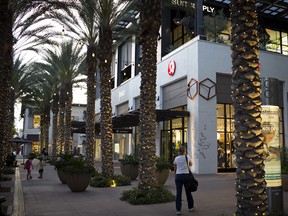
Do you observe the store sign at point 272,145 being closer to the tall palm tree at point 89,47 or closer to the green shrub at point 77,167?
the green shrub at point 77,167

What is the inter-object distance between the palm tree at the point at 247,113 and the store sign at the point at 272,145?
5.62ft

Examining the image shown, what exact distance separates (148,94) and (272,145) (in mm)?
5091

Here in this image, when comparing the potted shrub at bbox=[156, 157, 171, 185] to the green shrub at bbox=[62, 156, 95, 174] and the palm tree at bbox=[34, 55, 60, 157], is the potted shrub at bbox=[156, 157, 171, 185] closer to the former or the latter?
the green shrub at bbox=[62, 156, 95, 174]

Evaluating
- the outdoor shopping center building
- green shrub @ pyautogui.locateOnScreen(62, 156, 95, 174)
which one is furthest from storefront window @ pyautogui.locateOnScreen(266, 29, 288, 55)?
green shrub @ pyautogui.locateOnScreen(62, 156, 95, 174)

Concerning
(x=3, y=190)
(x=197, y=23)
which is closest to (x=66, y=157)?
(x=3, y=190)

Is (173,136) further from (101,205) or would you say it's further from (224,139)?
(101,205)

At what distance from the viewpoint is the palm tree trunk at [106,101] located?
16375 millimetres

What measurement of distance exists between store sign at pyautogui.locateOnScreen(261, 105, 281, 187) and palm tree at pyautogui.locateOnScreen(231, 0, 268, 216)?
5.62 ft

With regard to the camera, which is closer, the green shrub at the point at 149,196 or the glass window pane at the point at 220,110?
the green shrub at the point at 149,196

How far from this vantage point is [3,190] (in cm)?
1387

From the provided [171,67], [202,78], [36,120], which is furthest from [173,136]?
[36,120]

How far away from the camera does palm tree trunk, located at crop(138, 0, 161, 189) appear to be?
36.8 ft

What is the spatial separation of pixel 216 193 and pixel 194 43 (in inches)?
519

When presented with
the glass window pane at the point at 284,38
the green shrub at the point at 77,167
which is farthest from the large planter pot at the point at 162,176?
the glass window pane at the point at 284,38
